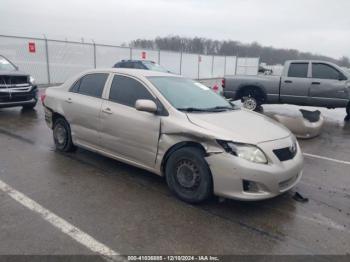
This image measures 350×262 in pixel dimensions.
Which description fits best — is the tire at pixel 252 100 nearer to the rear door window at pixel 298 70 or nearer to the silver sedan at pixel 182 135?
the rear door window at pixel 298 70

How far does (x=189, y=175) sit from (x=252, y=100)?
7.70m

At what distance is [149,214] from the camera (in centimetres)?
355

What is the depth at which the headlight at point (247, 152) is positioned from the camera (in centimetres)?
347

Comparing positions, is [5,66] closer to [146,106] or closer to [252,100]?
[146,106]

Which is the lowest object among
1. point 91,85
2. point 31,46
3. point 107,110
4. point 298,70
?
point 107,110

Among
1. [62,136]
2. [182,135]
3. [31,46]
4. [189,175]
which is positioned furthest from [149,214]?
[31,46]

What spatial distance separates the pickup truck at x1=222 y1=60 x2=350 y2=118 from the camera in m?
9.48

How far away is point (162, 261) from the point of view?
9.00 feet

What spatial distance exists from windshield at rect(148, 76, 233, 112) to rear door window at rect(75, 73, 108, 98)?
929mm

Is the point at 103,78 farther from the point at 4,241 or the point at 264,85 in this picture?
the point at 264,85

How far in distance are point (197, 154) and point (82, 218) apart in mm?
1477

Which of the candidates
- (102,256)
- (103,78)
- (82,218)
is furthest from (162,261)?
(103,78)

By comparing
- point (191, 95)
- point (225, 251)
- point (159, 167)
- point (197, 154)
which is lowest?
point (225, 251)

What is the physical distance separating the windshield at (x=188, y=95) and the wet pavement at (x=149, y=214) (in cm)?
117
